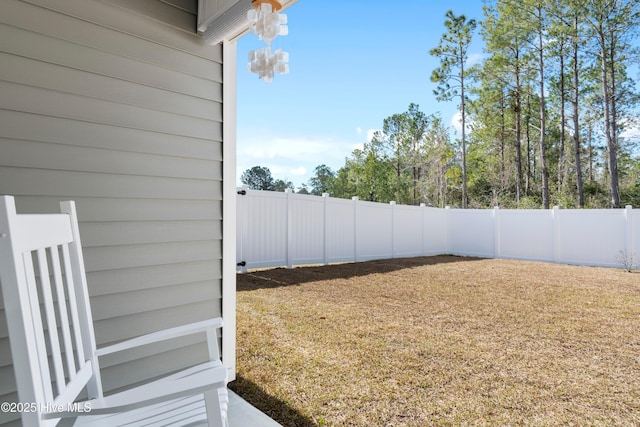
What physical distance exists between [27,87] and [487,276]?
19.5ft

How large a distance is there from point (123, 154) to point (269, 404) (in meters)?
1.39

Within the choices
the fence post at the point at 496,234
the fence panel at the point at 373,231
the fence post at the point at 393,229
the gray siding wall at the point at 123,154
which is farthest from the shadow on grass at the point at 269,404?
the fence post at the point at 496,234

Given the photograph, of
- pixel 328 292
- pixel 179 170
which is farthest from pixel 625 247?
pixel 179 170

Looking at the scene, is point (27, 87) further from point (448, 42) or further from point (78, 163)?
point (448, 42)

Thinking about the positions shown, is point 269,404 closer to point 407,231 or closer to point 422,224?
point 407,231

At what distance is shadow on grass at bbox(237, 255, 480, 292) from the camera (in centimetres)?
474

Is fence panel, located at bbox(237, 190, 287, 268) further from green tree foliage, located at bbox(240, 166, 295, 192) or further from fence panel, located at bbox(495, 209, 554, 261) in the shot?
green tree foliage, located at bbox(240, 166, 295, 192)

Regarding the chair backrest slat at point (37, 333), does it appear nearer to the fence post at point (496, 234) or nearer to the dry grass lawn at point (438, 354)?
the dry grass lawn at point (438, 354)

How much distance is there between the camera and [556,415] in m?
1.68

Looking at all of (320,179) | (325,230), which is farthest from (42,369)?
(320,179)

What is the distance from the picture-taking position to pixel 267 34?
1169mm

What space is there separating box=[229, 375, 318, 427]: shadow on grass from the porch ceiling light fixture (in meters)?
1.46

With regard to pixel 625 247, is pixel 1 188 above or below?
above

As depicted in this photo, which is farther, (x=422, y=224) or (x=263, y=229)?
(x=422, y=224)
